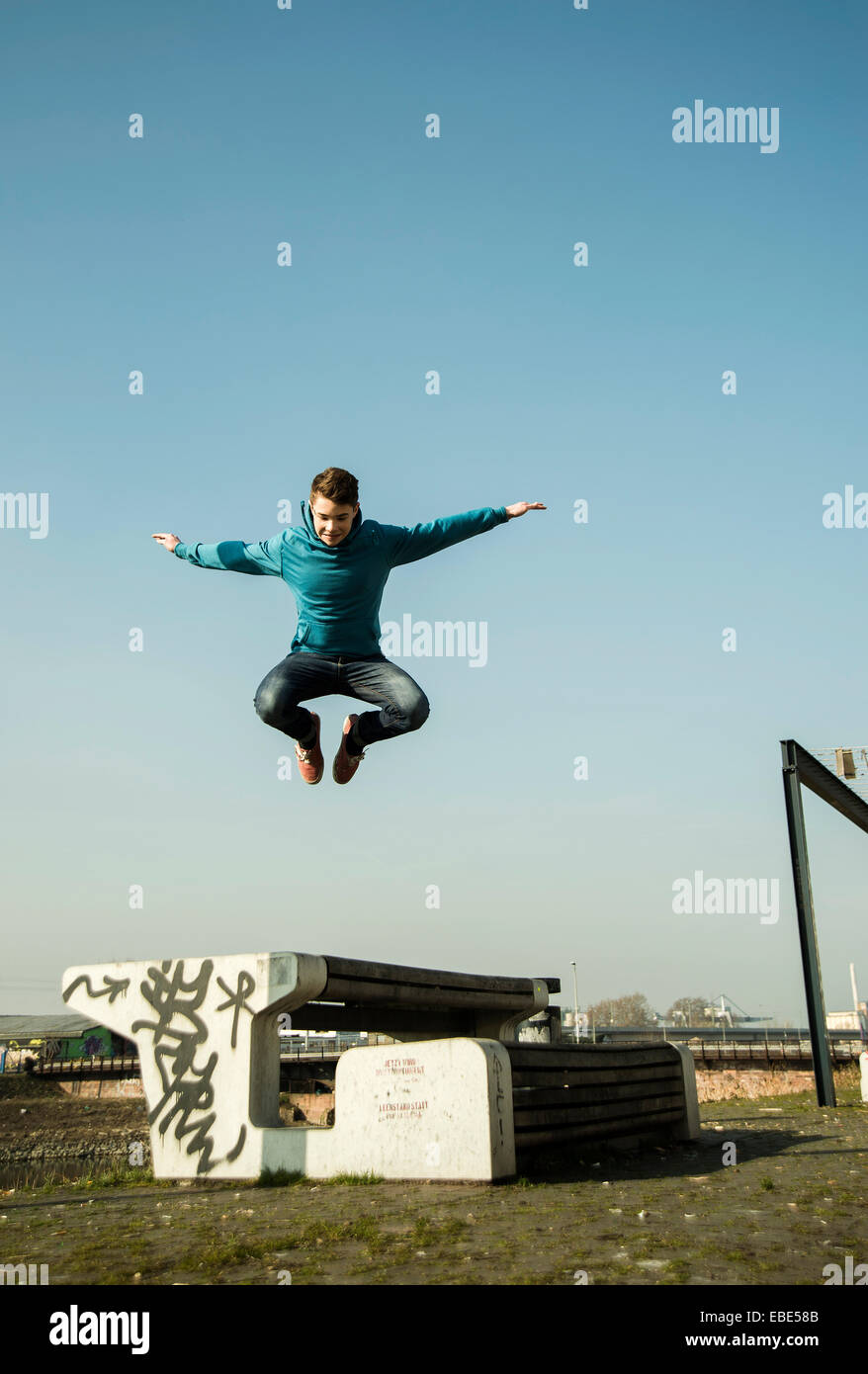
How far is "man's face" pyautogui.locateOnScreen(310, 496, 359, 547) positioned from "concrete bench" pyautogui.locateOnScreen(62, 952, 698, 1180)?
6.26 metres

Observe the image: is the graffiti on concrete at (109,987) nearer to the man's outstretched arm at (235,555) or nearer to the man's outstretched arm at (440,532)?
the man's outstretched arm at (235,555)

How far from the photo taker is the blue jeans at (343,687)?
7.70 metres

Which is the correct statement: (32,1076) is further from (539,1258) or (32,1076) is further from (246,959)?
(539,1258)

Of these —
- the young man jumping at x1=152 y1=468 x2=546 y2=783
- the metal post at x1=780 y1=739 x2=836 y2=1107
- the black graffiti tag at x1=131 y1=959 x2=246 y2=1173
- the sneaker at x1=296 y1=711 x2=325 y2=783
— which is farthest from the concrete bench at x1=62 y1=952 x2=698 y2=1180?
the metal post at x1=780 y1=739 x2=836 y2=1107

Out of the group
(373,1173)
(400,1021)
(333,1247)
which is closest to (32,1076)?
(400,1021)

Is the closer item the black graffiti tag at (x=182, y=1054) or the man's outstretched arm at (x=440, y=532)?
the man's outstretched arm at (x=440, y=532)

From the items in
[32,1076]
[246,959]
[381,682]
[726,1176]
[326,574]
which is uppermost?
[326,574]

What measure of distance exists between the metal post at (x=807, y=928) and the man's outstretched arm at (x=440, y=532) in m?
17.3

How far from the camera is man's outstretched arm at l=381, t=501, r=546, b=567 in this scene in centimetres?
822

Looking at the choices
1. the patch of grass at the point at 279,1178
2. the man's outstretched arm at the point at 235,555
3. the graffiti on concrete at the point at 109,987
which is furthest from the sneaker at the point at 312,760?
the graffiti on concrete at the point at 109,987

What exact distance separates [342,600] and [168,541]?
84.3 inches

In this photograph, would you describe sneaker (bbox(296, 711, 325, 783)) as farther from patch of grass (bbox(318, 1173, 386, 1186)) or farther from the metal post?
the metal post

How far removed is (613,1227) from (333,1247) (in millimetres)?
2158
